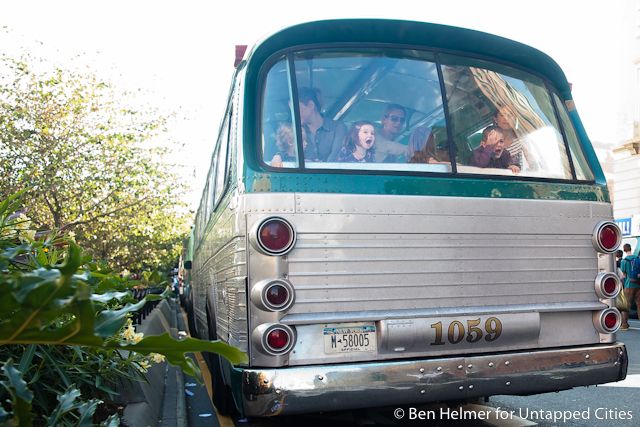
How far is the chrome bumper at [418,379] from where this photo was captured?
13.4ft

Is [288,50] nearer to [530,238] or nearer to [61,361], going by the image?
[530,238]

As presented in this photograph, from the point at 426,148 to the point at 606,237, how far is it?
153 cm

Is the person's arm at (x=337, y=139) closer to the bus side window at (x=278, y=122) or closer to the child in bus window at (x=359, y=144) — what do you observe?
the child in bus window at (x=359, y=144)

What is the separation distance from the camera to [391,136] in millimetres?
4906

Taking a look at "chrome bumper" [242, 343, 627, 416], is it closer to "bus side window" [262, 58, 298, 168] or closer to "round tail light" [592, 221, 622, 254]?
"round tail light" [592, 221, 622, 254]

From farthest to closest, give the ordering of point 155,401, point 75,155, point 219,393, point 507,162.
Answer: point 75,155 → point 219,393 → point 155,401 → point 507,162

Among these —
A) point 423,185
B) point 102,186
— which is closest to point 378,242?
point 423,185

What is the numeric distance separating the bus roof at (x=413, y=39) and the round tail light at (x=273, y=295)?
1535mm

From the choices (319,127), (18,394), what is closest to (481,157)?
(319,127)

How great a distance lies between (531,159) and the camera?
5215mm

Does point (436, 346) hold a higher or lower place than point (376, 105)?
lower

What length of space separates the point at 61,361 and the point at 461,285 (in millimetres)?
2569

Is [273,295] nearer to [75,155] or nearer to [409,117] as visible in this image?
[409,117]

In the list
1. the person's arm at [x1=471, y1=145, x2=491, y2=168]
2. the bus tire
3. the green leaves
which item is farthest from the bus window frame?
the green leaves
